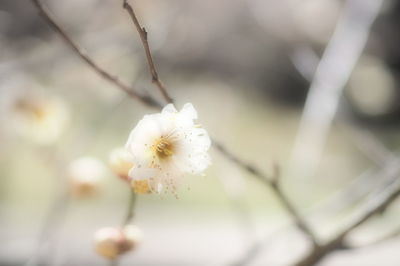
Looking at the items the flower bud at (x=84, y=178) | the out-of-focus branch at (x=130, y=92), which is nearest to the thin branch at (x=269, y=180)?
the out-of-focus branch at (x=130, y=92)

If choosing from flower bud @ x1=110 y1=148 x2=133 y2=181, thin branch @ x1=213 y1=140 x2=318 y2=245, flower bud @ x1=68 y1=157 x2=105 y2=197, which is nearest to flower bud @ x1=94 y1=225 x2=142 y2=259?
flower bud @ x1=110 y1=148 x2=133 y2=181

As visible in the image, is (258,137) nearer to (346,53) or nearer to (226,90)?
(226,90)

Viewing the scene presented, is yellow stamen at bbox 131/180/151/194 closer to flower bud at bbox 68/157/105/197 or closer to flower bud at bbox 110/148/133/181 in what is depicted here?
flower bud at bbox 110/148/133/181

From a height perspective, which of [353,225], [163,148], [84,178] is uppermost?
[84,178]

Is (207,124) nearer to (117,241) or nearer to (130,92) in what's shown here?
(117,241)

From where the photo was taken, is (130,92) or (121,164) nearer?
(130,92)

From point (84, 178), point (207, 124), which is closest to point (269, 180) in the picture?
point (84, 178)
